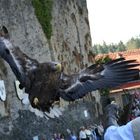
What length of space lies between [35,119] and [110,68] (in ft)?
51.2

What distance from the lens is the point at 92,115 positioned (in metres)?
25.8

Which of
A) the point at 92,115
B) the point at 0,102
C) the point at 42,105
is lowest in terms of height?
the point at 92,115

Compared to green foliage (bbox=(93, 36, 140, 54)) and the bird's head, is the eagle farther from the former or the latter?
green foliage (bbox=(93, 36, 140, 54))

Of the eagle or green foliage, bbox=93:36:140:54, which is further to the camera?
green foliage, bbox=93:36:140:54

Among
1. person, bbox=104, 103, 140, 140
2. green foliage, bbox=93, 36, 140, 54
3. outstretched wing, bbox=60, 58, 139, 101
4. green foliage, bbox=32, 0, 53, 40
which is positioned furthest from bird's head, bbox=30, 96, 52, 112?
green foliage, bbox=93, 36, 140, 54

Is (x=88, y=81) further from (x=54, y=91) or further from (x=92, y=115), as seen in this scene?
(x=92, y=115)

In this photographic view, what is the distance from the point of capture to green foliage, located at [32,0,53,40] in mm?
21359

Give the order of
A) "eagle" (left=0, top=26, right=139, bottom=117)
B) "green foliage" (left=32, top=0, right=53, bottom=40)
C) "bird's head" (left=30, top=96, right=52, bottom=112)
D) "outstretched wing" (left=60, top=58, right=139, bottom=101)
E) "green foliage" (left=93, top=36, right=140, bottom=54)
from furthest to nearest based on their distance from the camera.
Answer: "green foliage" (left=93, top=36, right=140, bottom=54)
"green foliage" (left=32, top=0, right=53, bottom=40)
"bird's head" (left=30, top=96, right=52, bottom=112)
"outstretched wing" (left=60, top=58, right=139, bottom=101)
"eagle" (left=0, top=26, right=139, bottom=117)

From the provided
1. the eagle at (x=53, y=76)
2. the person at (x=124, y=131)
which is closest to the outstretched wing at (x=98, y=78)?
the eagle at (x=53, y=76)

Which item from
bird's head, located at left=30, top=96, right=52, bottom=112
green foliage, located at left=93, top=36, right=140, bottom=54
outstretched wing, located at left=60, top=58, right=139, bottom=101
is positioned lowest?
green foliage, located at left=93, top=36, right=140, bottom=54

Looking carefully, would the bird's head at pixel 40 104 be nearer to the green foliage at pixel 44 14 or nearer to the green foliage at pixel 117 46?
the green foliage at pixel 44 14

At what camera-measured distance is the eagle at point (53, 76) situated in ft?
11.6

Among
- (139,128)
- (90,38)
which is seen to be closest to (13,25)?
(90,38)

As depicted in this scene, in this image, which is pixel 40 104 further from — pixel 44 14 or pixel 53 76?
pixel 44 14
